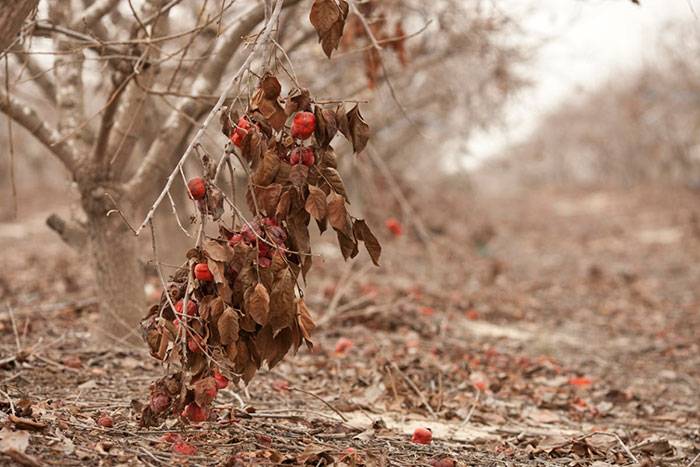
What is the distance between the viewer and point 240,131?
254cm

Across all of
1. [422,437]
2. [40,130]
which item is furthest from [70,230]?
[422,437]

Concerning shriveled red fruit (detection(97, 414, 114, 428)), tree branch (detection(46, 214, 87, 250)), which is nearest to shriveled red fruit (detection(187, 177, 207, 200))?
shriveled red fruit (detection(97, 414, 114, 428))

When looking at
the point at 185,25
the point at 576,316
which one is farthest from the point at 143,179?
the point at 576,316

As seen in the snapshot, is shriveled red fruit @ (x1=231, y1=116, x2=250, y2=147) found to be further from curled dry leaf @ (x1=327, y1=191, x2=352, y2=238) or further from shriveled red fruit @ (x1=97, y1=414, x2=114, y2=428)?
shriveled red fruit @ (x1=97, y1=414, x2=114, y2=428)

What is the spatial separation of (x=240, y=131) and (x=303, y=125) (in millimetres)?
217

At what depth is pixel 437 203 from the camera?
21.7m

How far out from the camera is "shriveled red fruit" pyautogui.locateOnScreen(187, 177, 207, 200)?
98.1 inches

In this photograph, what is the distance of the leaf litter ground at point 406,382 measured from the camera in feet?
9.45

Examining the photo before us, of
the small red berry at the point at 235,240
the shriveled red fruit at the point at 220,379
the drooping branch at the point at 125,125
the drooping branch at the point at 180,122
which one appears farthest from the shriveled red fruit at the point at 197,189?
the drooping branch at the point at 180,122

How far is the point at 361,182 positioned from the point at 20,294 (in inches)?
370

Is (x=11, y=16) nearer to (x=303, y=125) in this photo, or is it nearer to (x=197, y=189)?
(x=197, y=189)

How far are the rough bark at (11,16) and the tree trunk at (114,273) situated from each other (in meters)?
1.57

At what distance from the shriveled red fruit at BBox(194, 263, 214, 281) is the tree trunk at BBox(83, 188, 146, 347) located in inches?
83.8

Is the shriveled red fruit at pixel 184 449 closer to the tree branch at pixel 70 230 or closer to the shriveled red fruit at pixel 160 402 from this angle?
the shriveled red fruit at pixel 160 402
